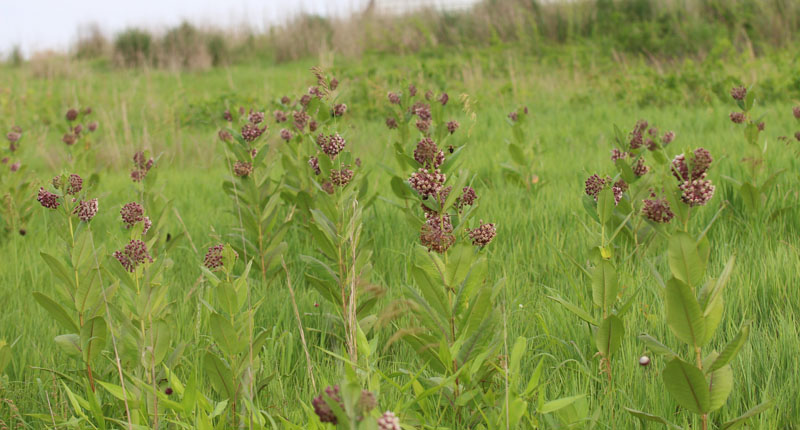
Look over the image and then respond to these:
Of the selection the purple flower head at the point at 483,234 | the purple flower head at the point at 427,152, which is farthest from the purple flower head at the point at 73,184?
the purple flower head at the point at 483,234

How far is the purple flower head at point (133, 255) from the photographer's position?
6.07ft

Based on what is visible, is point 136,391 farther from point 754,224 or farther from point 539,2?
point 539,2

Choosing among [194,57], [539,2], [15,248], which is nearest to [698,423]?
[15,248]

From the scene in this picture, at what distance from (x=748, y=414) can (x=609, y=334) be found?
0.40m

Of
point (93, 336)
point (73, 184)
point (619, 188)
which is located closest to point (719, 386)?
point (619, 188)

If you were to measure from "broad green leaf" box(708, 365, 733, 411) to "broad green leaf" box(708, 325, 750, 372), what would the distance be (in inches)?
0.9

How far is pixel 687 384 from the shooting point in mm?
1455

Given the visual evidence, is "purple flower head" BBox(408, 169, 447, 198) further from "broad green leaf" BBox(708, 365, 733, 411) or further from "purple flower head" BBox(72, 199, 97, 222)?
"purple flower head" BBox(72, 199, 97, 222)

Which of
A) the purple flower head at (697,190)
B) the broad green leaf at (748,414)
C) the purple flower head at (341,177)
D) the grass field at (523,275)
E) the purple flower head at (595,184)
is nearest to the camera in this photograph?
the broad green leaf at (748,414)

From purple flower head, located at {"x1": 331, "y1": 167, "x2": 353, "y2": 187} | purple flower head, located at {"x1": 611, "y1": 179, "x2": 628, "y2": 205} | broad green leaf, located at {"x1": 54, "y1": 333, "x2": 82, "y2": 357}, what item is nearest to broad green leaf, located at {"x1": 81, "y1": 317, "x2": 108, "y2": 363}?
broad green leaf, located at {"x1": 54, "y1": 333, "x2": 82, "y2": 357}

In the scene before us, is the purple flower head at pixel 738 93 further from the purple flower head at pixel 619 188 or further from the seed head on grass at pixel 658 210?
the seed head on grass at pixel 658 210

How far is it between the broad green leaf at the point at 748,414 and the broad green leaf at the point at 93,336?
1.73 m

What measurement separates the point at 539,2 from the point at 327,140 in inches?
586

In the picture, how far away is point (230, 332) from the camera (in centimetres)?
171
